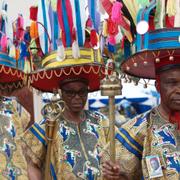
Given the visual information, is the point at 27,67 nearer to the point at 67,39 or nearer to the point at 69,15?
the point at 67,39

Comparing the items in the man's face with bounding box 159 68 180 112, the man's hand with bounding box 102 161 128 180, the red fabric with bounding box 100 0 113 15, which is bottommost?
the man's hand with bounding box 102 161 128 180

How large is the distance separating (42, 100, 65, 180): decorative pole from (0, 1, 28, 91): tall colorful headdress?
0.47 meters

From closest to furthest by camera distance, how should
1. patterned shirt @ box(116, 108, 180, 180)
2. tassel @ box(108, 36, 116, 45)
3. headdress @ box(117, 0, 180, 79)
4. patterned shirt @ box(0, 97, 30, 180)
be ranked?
1. headdress @ box(117, 0, 180, 79)
2. patterned shirt @ box(116, 108, 180, 180)
3. tassel @ box(108, 36, 116, 45)
4. patterned shirt @ box(0, 97, 30, 180)

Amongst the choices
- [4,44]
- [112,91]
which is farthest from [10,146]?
[112,91]

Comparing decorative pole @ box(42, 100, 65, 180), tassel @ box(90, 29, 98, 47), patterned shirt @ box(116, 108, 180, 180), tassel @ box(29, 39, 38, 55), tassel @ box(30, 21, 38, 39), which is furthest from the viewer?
tassel @ box(29, 39, 38, 55)

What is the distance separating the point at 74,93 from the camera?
15.1ft

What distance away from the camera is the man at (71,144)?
453 centimetres

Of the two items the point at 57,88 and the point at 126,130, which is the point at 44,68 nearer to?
the point at 57,88

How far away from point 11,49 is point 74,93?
67 centimetres

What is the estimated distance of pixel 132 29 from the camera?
3781 millimetres

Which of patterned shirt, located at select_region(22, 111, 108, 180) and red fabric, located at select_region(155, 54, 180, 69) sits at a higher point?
red fabric, located at select_region(155, 54, 180, 69)

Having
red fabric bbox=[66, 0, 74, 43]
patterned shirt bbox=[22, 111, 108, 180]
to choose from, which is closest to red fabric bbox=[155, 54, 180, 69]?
red fabric bbox=[66, 0, 74, 43]

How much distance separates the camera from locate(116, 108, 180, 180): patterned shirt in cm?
363

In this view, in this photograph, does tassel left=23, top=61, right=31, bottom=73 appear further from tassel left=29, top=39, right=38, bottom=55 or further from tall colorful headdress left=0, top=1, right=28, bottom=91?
tassel left=29, top=39, right=38, bottom=55
